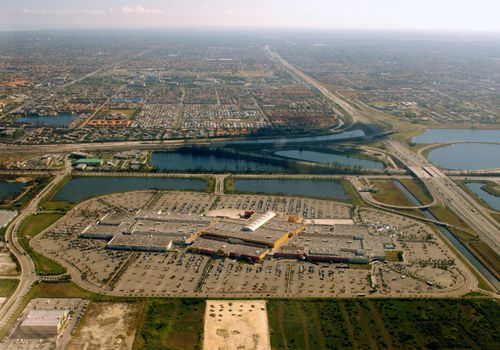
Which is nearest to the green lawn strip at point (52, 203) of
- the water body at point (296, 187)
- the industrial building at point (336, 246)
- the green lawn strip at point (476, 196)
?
the water body at point (296, 187)

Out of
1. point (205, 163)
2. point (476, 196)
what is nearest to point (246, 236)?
point (205, 163)

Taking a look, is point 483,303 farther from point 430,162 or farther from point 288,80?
point 288,80

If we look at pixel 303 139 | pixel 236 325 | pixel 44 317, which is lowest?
pixel 303 139

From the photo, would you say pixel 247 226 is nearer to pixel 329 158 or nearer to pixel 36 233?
pixel 36 233

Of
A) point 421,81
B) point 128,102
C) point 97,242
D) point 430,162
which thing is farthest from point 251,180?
point 421,81

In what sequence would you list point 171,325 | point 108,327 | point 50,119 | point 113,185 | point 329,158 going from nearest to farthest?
1. point 108,327
2. point 171,325
3. point 113,185
4. point 329,158
5. point 50,119

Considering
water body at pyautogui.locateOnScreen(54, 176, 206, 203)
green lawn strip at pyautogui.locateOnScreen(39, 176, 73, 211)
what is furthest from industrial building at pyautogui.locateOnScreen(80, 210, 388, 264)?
water body at pyautogui.locateOnScreen(54, 176, 206, 203)

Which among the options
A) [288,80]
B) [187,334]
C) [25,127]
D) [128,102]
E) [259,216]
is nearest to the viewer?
[187,334]
